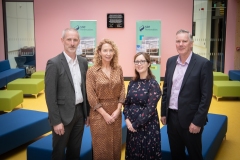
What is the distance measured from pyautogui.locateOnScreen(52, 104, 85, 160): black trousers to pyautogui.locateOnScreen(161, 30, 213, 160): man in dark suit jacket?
1025mm

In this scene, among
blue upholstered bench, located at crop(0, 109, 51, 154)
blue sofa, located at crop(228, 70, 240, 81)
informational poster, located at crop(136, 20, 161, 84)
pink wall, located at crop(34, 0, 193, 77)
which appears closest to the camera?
blue upholstered bench, located at crop(0, 109, 51, 154)

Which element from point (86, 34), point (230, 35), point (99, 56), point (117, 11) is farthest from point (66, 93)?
point (230, 35)

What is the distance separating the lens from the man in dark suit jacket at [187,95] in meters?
3.17

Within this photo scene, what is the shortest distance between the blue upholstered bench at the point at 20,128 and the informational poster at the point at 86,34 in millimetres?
5973

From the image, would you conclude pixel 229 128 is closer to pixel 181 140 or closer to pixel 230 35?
pixel 181 140

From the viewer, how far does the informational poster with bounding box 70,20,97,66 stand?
1162 cm

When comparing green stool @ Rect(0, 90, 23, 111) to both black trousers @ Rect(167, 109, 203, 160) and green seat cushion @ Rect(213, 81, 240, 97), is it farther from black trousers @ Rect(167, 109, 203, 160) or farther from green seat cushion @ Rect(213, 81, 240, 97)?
green seat cushion @ Rect(213, 81, 240, 97)

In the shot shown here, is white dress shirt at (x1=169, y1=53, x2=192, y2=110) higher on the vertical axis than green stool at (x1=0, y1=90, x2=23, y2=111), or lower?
higher

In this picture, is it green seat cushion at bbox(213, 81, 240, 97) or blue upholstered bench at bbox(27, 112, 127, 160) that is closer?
blue upholstered bench at bbox(27, 112, 127, 160)

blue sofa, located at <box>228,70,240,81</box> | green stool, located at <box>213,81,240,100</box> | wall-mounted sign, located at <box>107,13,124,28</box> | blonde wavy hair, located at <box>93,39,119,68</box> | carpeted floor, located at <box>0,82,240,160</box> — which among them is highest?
wall-mounted sign, located at <box>107,13,124,28</box>

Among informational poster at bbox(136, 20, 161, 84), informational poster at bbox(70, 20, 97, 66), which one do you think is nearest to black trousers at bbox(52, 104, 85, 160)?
informational poster at bbox(136, 20, 161, 84)

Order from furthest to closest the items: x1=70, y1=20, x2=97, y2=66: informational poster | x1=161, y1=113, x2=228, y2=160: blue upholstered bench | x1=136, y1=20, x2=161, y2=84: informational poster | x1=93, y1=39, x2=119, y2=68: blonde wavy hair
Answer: x1=70, y1=20, x2=97, y2=66: informational poster < x1=136, y1=20, x2=161, y2=84: informational poster < x1=161, y1=113, x2=228, y2=160: blue upholstered bench < x1=93, y1=39, x2=119, y2=68: blonde wavy hair

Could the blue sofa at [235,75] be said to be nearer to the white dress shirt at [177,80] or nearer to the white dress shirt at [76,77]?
the white dress shirt at [177,80]

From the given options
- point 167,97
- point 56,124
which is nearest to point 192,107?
point 167,97
